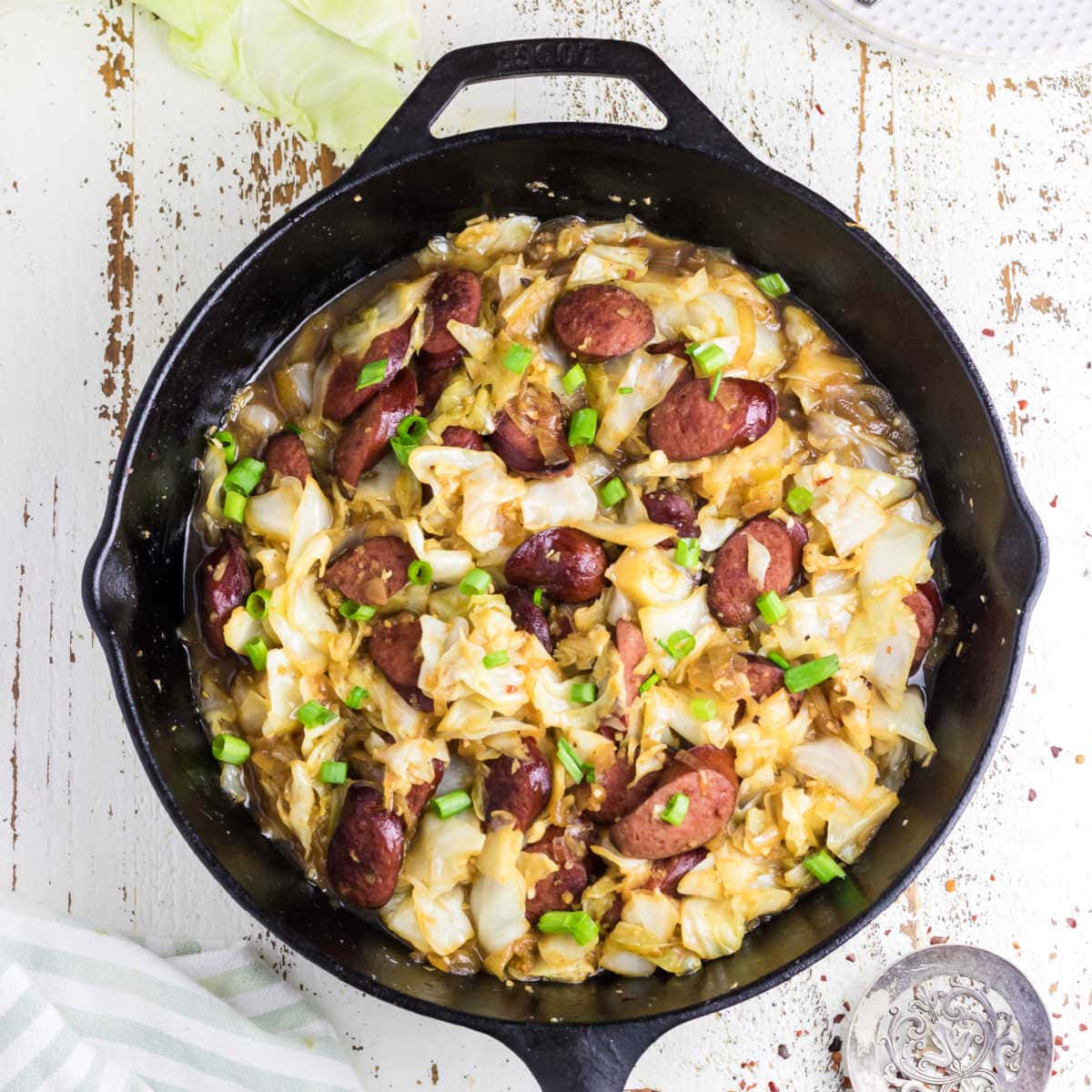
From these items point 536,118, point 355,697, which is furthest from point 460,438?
point 536,118

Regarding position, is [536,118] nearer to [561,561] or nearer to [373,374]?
[373,374]

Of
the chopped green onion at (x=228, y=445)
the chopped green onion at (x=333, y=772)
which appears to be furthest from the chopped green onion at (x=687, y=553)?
the chopped green onion at (x=228, y=445)

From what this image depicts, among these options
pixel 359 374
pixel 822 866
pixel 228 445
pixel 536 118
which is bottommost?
pixel 822 866

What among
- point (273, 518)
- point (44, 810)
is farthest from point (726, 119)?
point (44, 810)

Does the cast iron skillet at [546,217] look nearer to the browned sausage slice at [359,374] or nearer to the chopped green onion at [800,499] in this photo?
the browned sausage slice at [359,374]

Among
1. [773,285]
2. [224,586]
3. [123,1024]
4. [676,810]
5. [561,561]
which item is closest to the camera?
[676,810]

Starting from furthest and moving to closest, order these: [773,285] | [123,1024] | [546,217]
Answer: [546,217]
[773,285]
[123,1024]
